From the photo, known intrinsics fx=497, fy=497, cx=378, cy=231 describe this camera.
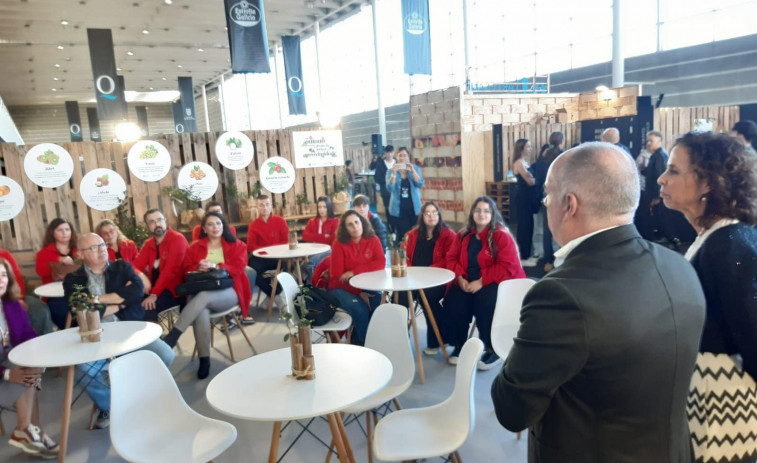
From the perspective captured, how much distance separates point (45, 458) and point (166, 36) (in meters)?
15.2

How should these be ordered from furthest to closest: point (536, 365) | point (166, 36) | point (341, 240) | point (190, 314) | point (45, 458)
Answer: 1. point (166, 36)
2. point (341, 240)
3. point (190, 314)
4. point (45, 458)
5. point (536, 365)

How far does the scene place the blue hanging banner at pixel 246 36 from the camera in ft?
22.7

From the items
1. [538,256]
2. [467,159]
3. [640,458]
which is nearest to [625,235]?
[640,458]

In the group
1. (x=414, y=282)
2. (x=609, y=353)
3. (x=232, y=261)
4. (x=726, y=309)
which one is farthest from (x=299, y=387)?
(x=232, y=261)

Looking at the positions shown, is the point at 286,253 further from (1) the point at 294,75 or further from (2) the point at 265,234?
(1) the point at 294,75

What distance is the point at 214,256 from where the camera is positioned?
4477 millimetres

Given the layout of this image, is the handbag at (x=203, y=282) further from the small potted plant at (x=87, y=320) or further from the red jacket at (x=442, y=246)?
the red jacket at (x=442, y=246)

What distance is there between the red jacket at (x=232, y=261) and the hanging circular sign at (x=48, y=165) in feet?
9.29

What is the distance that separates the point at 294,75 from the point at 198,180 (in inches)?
257

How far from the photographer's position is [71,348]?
2713mm

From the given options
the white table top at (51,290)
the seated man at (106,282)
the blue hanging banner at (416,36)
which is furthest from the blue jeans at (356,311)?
the blue hanging banner at (416,36)

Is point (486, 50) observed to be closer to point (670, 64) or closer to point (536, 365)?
point (670, 64)

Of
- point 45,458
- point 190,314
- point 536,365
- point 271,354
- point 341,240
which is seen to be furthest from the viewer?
point 341,240

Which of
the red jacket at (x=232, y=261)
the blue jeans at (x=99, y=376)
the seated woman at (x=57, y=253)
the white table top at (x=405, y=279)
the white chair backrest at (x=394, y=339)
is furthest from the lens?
the seated woman at (x=57, y=253)
